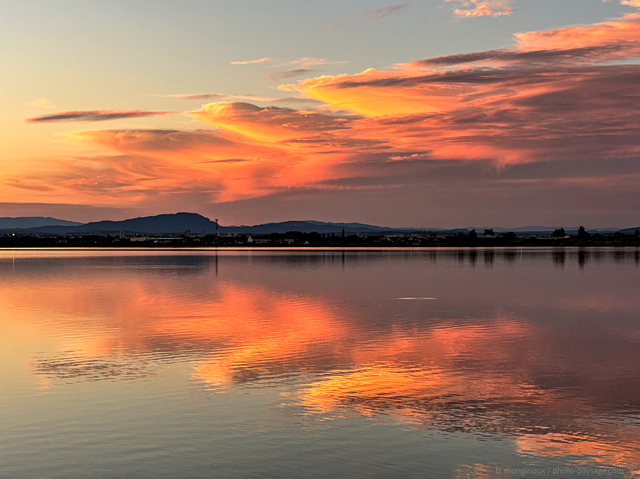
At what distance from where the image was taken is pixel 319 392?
2333 centimetres

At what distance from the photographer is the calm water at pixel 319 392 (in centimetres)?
1675

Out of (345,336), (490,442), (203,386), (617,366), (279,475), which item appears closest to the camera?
(279,475)

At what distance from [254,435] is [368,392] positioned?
18.4ft

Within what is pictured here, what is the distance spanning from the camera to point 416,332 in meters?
37.5

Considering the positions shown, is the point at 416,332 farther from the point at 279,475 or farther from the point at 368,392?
the point at 279,475

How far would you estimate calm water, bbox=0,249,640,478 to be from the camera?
Result: 1675 cm

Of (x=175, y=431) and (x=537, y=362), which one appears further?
(x=537, y=362)

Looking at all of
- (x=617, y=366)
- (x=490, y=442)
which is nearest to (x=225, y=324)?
(x=617, y=366)

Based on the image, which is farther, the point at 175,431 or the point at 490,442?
the point at 175,431

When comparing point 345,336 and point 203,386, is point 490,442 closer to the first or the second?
point 203,386

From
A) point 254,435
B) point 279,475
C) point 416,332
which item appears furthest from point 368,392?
point 416,332

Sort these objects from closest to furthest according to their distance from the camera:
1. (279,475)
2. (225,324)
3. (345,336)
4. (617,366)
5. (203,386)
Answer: (279,475)
(203,386)
(617,366)
(345,336)
(225,324)

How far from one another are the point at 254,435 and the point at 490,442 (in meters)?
6.03

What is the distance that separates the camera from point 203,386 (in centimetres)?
2434
